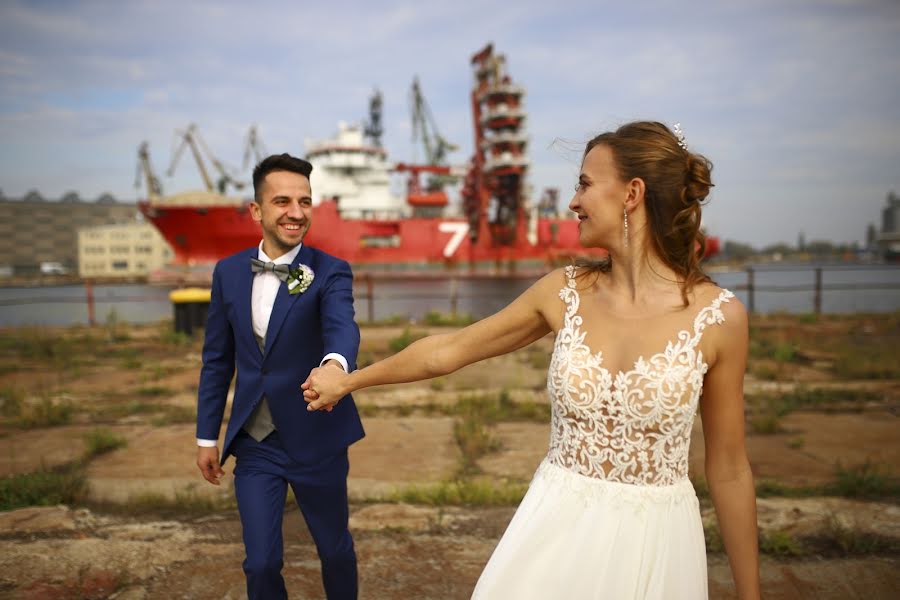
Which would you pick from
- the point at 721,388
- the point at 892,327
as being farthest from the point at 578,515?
the point at 892,327

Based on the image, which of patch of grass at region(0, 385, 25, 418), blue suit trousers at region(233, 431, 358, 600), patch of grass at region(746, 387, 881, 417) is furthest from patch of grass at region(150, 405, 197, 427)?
patch of grass at region(746, 387, 881, 417)

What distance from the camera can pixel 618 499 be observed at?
1494 millimetres

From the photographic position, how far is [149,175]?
5912 centimetres

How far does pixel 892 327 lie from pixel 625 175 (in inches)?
479

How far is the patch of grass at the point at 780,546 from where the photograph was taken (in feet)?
9.37

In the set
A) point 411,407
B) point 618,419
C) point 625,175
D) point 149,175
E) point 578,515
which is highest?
point 149,175

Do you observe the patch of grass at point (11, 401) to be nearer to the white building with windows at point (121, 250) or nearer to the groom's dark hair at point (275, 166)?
the groom's dark hair at point (275, 166)

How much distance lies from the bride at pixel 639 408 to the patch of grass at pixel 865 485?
251 centimetres

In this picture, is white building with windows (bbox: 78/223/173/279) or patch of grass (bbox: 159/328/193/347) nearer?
patch of grass (bbox: 159/328/193/347)

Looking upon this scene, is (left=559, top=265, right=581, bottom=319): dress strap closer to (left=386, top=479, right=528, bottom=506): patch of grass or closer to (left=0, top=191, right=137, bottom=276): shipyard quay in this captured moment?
(left=386, top=479, right=528, bottom=506): patch of grass

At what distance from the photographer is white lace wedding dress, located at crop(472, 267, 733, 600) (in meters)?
1.44

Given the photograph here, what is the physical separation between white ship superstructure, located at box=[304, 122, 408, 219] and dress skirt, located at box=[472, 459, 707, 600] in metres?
43.5

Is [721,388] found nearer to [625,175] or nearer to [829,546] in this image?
[625,175]

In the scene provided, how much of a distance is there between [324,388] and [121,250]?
100286 millimetres
